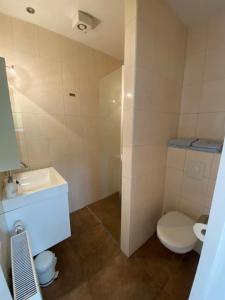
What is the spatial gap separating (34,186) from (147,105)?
56.2 inches

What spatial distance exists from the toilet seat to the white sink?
926 millimetres

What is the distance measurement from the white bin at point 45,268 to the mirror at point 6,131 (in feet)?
2.72

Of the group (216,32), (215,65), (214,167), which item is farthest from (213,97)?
(214,167)

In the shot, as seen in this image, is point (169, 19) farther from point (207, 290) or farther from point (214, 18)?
point (207, 290)

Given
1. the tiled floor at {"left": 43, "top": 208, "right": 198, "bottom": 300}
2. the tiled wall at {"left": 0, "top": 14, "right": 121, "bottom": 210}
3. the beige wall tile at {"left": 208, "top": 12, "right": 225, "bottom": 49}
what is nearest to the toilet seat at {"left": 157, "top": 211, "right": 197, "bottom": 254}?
the tiled floor at {"left": 43, "top": 208, "right": 198, "bottom": 300}

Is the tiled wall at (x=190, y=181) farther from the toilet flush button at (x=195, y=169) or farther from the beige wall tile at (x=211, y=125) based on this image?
the beige wall tile at (x=211, y=125)

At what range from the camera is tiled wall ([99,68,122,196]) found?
6.37 feet

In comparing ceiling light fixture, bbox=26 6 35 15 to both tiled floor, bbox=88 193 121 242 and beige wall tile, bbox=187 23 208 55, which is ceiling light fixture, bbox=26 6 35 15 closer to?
beige wall tile, bbox=187 23 208 55

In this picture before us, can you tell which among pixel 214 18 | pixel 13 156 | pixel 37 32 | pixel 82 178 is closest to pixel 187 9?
pixel 214 18

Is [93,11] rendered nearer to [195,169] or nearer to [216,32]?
[216,32]

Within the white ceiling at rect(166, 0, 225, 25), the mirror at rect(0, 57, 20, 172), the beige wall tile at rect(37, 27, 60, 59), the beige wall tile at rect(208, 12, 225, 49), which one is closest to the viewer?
the mirror at rect(0, 57, 20, 172)

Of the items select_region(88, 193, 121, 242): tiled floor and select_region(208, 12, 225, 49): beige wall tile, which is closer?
select_region(208, 12, 225, 49): beige wall tile

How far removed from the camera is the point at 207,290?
53 centimetres

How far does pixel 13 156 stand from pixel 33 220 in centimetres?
56
